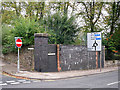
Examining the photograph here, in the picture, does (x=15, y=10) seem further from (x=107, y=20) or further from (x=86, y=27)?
(x=107, y=20)

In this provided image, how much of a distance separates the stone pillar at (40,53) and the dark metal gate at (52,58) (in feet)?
1.33

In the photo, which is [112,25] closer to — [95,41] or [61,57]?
[95,41]

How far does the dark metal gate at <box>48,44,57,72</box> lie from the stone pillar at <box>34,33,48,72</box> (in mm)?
406

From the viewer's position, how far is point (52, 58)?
16484 mm

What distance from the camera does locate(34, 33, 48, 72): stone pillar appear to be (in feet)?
51.9

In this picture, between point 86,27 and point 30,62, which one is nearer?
point 30,62

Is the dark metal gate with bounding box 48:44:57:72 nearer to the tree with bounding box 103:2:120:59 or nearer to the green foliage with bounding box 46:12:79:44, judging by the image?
the green foliage with bounding box 46:12:79:44

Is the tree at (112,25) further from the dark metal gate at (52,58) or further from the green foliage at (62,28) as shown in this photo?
the dark metal gate at (52,58)

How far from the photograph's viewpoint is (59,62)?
1686cm

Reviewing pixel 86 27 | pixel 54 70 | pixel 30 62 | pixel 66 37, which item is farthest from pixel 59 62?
pixel 86 27

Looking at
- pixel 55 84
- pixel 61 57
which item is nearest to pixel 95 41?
pixel 61 57

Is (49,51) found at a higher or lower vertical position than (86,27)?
lower

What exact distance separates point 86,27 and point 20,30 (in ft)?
37.8

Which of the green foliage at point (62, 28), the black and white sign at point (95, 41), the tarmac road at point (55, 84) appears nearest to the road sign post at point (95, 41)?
the black and white sign at point (95, 41)
